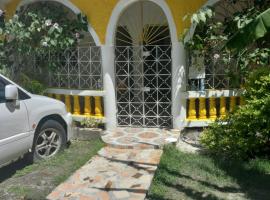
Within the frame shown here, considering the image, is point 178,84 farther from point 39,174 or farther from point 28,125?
point 39,174

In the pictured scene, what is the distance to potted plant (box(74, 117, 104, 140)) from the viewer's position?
28.6 feet

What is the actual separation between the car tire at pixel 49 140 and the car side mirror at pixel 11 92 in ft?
3.25

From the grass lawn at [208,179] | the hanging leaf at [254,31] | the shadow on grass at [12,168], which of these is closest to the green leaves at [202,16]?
the grass lawn at [208,179]

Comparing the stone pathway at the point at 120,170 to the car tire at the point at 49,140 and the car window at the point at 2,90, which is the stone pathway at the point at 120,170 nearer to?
the car tire at the point at 49,140

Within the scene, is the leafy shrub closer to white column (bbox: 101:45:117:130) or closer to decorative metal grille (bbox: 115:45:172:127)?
white column (bbox: 101:45:117:130)

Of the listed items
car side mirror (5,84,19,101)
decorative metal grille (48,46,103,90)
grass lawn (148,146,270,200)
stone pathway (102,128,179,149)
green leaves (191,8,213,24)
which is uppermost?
green leaves (191,8,213,24)

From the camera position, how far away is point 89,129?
347 inches

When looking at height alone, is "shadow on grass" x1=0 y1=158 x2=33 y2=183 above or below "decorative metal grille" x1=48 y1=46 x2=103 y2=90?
below

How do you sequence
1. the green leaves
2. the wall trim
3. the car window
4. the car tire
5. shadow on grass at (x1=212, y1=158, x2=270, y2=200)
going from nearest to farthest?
shadow on grass at (x1=212, y1=158, x2=270, y2=200), the car window, the car tire, the green leaves, the wall trim

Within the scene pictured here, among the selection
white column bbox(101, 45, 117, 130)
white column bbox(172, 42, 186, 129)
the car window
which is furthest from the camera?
white column bbox(101, 45, 117, 130)

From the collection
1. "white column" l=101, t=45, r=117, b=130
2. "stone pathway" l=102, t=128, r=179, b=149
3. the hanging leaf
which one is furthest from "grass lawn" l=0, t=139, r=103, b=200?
the hanging leaf

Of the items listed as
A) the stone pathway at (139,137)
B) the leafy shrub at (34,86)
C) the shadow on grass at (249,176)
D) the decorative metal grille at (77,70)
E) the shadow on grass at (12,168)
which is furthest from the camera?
the leafy shrub at (34,86)

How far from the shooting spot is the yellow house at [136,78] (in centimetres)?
831

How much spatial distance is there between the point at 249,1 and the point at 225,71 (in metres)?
1.41
